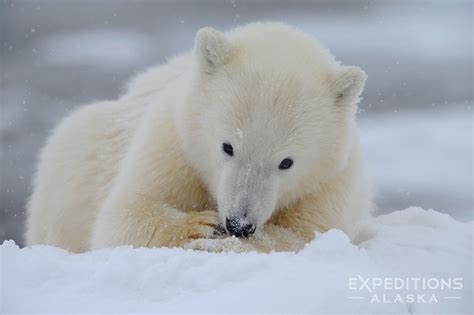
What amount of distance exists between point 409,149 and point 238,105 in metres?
8.17

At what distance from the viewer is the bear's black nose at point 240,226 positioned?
4184 mm

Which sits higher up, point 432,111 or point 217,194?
point 432,111

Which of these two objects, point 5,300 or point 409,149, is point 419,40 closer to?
point 409,149

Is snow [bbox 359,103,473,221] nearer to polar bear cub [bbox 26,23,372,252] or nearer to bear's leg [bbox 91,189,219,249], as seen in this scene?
polar bear cub [bbox 26,23,372,252]

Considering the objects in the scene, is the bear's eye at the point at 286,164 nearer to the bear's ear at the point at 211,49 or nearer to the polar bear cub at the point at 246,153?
the polar bear cub at the point at 246,153

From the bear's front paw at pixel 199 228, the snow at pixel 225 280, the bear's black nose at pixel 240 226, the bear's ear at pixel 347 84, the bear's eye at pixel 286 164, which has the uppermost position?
the bear's ear at pixel 347 84

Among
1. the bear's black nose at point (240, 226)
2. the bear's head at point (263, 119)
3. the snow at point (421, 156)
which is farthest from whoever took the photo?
the snow at point (421, 156)

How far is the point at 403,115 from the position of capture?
41.9ft

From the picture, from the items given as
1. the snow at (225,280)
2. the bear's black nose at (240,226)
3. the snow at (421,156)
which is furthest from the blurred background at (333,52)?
the snow at (225,280)

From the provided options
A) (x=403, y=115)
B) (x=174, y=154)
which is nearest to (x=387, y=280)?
(x=174, y=154)

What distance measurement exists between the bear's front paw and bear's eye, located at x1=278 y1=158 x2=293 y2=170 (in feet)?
1.47

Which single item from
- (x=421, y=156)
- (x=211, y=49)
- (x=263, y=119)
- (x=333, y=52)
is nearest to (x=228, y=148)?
(x=263, y=119)

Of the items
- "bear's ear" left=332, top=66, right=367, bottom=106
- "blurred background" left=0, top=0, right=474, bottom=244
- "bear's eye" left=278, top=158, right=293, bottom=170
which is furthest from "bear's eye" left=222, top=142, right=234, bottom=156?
"blurred background" left=0, top=0, right=474, bottom=244

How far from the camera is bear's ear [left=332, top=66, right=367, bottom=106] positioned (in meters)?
4.80
